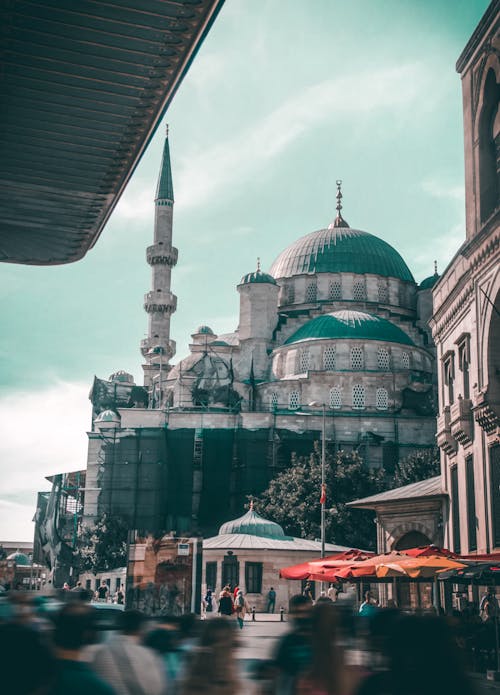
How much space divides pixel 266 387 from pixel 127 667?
194ft

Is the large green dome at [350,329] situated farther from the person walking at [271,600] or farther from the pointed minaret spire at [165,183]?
the person walking at [271,600]

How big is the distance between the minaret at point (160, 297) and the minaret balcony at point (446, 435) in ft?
146

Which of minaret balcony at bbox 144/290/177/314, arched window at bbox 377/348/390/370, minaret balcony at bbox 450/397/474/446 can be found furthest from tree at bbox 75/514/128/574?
minaret balcony at bbox 450/397/474/446

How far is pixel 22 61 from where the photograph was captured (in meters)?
7.82

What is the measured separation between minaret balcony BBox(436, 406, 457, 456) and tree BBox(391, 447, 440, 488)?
23.5m

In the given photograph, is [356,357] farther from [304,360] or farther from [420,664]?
[420,664]

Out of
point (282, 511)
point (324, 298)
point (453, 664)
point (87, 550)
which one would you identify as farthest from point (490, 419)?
point (324, 298)

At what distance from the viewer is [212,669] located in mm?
5078

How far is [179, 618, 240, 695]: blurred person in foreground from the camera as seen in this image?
5031mm

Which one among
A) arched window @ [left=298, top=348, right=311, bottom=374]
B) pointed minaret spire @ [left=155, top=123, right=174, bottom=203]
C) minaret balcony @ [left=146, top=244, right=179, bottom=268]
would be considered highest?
pointed minaret spire @ [left=155, top=123, right=174, bottom=203]

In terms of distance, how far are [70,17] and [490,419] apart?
673 inches

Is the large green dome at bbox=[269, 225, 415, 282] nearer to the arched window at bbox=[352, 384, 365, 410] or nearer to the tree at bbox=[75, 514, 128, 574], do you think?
the arched window at bbox=[352, 384, 365, 410]

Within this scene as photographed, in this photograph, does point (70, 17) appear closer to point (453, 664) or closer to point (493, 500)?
point (453, 664)

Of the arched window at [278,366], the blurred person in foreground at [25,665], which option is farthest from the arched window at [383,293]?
the blurred person in foreground at [25,665]
